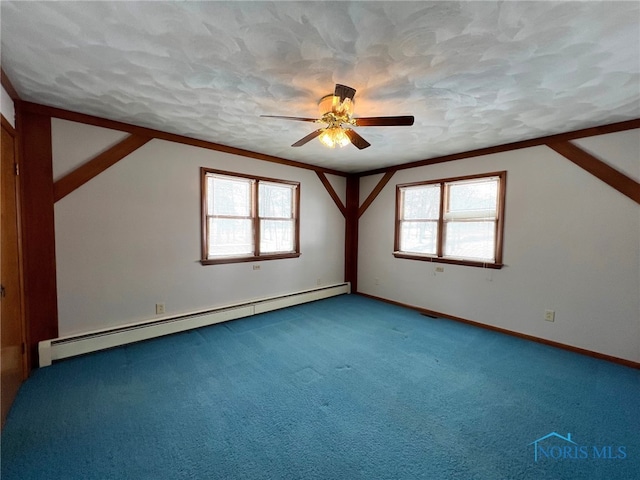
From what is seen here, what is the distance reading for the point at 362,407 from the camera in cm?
218

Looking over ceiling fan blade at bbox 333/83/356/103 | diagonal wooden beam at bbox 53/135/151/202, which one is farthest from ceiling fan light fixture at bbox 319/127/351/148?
diagonal wooden beam at bbox 53/135/151/202

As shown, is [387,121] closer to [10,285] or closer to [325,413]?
[325,413]

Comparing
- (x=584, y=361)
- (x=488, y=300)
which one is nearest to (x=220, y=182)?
(x=488, y=300)

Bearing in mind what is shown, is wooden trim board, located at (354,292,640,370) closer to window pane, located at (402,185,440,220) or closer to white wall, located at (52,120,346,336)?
window pane, located at (402,185,440,220)

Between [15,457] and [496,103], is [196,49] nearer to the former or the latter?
[496,103]

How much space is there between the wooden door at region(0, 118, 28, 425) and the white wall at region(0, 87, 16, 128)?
0.08m

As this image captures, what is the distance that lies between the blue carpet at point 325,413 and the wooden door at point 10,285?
185 mm

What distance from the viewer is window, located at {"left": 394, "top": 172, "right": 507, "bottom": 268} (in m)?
3.87

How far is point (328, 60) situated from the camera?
1.87m

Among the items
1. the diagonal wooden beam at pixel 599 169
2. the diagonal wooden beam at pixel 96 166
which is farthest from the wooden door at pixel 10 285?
the diagonal wooden beam at pixel 599 169

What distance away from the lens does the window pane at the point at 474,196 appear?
3.89m

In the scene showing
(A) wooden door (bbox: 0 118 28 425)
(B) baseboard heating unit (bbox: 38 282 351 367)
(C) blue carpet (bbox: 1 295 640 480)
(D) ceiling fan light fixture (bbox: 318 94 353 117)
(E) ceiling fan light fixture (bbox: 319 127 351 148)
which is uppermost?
(D) ceiling fan light fixture (bbox: 318 94 353 117)

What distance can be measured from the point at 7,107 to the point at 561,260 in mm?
5811

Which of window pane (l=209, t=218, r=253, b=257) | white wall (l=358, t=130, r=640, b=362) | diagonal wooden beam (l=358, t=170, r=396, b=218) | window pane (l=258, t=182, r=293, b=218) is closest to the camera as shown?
white wall (l=358, t=130, r=640, b=362)
